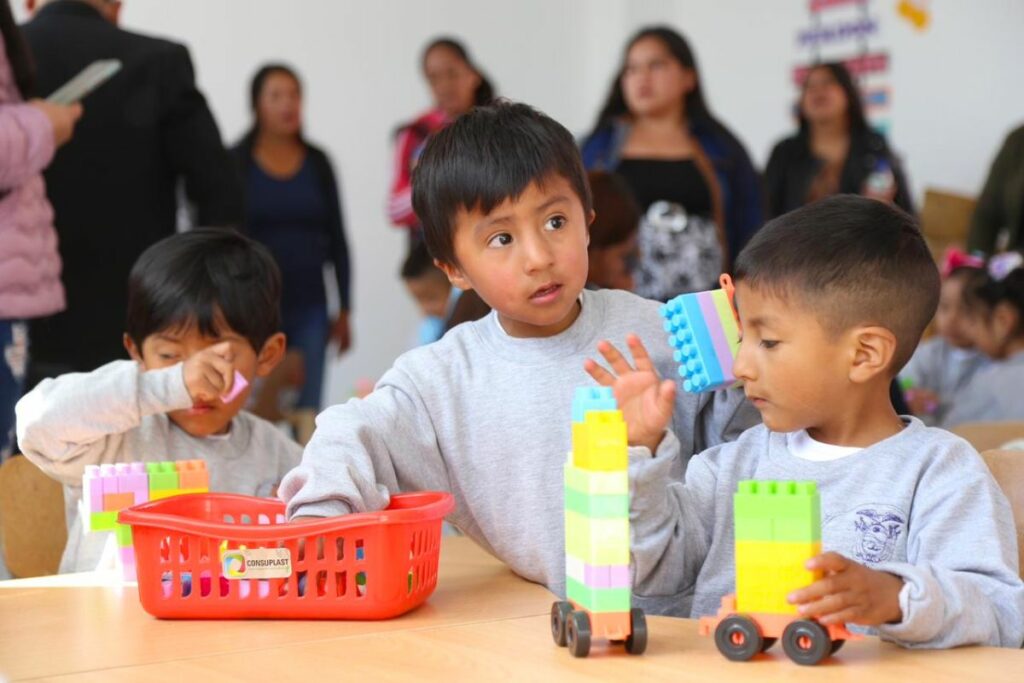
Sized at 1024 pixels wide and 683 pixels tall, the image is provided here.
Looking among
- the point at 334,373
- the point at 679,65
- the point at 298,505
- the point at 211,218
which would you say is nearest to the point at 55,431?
the point at 298,505

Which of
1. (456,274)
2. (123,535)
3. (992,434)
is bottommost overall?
(992,434)

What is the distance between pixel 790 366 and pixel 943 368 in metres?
3.86

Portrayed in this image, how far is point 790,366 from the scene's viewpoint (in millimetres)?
1683

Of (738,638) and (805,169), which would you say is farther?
(805,169)

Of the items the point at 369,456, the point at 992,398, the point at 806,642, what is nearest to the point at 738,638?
the point at 806,642

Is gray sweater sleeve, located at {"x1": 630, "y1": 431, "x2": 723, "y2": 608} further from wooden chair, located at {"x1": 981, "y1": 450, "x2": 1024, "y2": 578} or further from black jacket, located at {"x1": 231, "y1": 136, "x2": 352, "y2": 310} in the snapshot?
black jacket, located at {"x1": 231, "y1": 136, "x2": 352, "y2": 310}

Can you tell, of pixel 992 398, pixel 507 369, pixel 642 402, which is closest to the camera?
pixel 642 402

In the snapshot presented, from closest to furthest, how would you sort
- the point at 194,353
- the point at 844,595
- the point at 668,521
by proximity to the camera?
the point at 844,595, the point at 668,521, the point at 194,353

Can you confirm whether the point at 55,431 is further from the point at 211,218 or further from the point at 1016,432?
the point at 1016,432

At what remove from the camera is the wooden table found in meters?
1.32

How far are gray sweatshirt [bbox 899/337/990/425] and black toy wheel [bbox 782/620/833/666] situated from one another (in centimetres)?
397

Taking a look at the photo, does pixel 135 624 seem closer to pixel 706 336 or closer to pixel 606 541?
pixel 606 541

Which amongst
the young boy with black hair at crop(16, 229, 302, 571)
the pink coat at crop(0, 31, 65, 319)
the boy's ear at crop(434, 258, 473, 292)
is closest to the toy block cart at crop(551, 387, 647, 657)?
the boy's ear at crop(434, 258, 473, 292)

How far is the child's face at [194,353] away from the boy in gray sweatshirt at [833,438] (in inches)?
44.3
